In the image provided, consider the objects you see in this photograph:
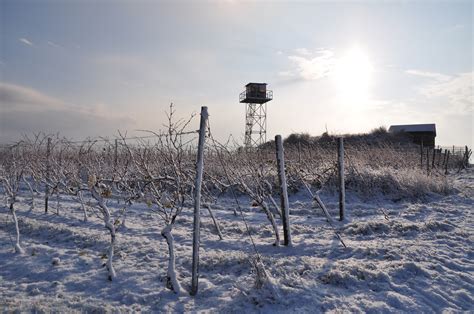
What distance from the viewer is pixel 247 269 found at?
11.3 ft

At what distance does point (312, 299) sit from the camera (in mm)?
2730

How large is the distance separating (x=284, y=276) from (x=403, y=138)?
28637 millimetres

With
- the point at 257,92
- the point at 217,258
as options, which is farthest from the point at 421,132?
the point at 217,258

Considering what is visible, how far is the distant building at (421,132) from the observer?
30484mm

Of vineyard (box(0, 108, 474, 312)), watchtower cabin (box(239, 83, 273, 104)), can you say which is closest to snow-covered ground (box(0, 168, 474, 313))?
vineyard (box(0, 108, 474, 312))

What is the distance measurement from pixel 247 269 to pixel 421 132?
111 feet

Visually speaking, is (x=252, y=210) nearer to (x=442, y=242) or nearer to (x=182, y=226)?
(x=182, y=226)

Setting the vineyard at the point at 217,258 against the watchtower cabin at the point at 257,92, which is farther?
the watchtower cabin at the point at 257,92

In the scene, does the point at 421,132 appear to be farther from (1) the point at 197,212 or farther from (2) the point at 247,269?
(1) the point at 197,212

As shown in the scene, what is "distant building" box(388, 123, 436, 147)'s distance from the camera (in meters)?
30.5

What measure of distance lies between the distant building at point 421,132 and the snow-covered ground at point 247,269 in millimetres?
28174

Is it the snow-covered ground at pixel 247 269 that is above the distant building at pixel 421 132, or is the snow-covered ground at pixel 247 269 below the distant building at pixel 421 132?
below

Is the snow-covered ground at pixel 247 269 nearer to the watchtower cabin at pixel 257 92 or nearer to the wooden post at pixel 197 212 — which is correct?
the wooden post at pixel 197 212

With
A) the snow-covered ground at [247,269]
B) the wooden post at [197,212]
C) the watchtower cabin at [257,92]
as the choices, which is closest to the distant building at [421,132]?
the watchtower cabin at [257,92]
